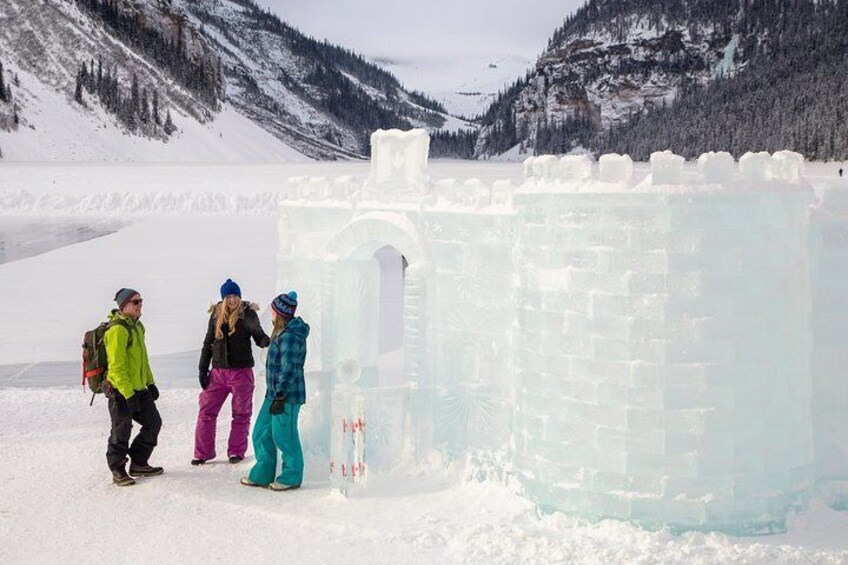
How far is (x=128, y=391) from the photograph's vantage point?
802 centimetres

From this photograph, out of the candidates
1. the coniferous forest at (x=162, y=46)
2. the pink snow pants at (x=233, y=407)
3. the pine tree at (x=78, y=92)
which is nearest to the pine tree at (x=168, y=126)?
the pine tree at (x=78, y=92)

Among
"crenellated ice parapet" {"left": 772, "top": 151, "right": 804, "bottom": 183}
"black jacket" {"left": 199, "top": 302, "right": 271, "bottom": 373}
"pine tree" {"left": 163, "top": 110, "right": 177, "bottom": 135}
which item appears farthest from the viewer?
"pine tree" {"left": 163, "top": 110, "right": 177, "bottom": 135}

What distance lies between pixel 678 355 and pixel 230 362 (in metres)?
3.95

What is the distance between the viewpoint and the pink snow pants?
28.2 feet

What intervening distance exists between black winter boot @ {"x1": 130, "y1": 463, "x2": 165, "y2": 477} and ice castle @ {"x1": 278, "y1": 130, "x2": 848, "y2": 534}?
290cm

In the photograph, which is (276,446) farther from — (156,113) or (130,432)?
(156,113)

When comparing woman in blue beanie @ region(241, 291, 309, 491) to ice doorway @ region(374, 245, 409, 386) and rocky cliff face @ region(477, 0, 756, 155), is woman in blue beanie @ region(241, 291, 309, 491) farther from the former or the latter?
rocky cliff face @ region(477, 0, 756, 155)

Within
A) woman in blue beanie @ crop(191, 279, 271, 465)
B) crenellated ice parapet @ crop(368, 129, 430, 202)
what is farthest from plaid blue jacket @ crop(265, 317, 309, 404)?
crenellated ice parapet @ crop(368, 129, 430, 202)

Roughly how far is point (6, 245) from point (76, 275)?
804 centimetres

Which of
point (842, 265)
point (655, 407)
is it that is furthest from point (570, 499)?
point (842, 265)

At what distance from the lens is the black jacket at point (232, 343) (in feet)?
27.6

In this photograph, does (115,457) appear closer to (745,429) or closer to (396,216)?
(396,216)

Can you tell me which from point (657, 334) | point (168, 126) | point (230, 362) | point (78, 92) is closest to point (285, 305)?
point (230, 362)

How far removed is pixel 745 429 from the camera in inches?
269
